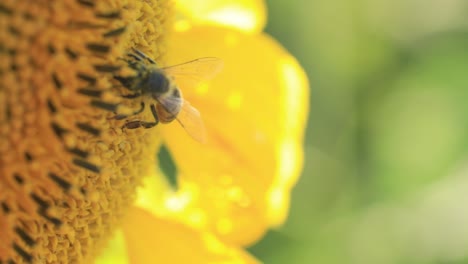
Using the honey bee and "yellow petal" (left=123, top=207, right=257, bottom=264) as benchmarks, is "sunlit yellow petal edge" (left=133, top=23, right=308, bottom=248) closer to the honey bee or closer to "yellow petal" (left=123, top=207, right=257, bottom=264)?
"yellow petal" (left=123, top=207, right=257, bottom=264)

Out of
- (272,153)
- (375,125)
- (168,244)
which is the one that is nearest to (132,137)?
(168,244)

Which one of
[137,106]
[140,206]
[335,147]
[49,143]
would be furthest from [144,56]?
[335,147]

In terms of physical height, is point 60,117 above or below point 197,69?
below

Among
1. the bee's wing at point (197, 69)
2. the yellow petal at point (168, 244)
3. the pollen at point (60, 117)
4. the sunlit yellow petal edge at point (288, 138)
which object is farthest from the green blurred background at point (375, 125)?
the pollen at point (60, 117)

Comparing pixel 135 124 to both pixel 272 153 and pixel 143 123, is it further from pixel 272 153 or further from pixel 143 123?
pixel 272 153

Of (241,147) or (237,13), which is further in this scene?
(237,13)

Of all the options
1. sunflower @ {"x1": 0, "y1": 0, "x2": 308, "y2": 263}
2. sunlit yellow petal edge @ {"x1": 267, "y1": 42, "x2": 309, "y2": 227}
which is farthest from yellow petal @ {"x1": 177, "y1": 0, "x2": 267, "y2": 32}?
sunlit yellow petal edge @ {"x1": 267, "y1": 42, "x2": 309, "y2": 227}

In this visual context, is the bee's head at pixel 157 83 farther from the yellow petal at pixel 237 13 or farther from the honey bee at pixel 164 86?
the yellow petal at pixel 237 13
